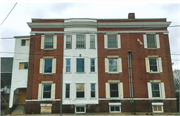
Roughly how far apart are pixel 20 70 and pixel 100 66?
975cm

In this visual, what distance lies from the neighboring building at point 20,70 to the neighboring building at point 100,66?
0.75 meters

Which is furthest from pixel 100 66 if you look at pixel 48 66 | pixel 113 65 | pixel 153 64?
pixel 153 64

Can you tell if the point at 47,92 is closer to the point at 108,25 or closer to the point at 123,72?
the point at 123,72

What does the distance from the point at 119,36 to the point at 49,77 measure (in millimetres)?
9761

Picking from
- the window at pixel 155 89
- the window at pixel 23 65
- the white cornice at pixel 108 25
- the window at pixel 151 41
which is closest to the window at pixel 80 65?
the white cornice at pixel 108 25

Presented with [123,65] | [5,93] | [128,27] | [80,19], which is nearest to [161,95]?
[123,65]

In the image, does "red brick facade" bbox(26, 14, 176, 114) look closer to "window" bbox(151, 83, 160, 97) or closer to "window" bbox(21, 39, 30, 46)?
"window" bbox(151, 83, 160, 97)

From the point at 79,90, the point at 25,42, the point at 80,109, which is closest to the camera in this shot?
the point at 80,109

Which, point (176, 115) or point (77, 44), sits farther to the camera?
point (77, 44)

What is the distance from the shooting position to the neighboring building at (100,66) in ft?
62.1

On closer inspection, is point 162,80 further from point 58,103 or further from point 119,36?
point 58,103

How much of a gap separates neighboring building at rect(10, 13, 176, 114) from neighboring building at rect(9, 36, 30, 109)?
746mm

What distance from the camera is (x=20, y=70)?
2033 centimetres

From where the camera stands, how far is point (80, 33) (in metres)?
20.2
